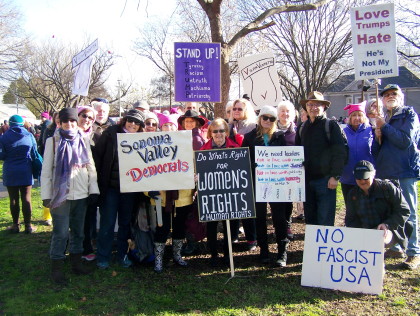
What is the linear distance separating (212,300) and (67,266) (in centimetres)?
213

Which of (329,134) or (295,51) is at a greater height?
(295,51)

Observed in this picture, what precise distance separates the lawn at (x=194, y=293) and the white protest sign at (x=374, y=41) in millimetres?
2563

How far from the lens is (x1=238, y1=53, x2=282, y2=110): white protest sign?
6.93m

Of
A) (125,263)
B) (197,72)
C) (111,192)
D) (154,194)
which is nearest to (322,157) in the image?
(154,194)

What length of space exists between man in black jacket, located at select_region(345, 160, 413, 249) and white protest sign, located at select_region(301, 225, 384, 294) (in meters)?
0.26

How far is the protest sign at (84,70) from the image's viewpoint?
20.5 feet

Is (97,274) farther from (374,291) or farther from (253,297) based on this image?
(374,291)

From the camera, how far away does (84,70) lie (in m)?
6.43

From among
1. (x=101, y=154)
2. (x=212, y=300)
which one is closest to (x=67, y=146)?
(x=101, y=154)

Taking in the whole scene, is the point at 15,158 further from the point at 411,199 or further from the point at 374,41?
the point at 411,199

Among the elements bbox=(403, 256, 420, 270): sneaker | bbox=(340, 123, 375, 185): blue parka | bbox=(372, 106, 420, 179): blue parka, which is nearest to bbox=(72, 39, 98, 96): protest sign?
bbox=(340, 123, 375, 185): blue parka

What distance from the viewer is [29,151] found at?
626cm

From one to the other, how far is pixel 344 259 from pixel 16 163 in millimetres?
5236

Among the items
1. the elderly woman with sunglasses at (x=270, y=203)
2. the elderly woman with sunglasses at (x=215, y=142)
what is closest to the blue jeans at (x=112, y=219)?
the elderly woman with sunglasses at (x=215, y=142)
